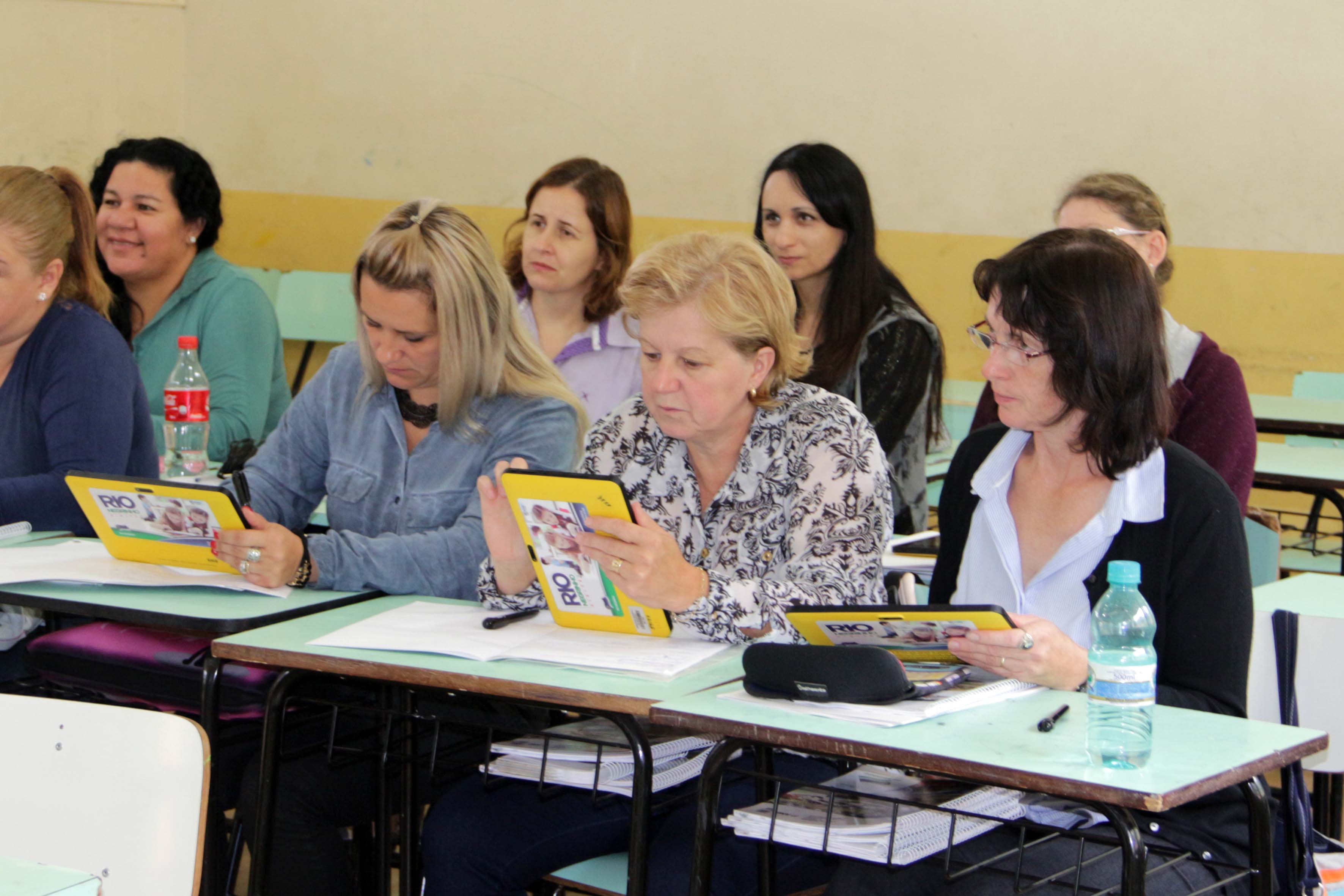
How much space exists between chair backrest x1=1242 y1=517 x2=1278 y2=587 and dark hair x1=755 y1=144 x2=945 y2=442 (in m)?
0.75

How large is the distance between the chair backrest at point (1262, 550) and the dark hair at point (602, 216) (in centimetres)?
168

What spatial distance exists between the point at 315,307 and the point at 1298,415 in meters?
3.88

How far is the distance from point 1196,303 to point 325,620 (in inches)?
163

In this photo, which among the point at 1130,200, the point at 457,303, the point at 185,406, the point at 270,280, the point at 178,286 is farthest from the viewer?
the point at 270,280

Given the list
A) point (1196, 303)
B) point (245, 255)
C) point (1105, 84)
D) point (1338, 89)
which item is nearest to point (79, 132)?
point (245, 255)

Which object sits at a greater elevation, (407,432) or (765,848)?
(407,432)

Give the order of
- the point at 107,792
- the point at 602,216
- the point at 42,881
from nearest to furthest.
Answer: the point at 42,881
the point at 107,792
the point at 602,216

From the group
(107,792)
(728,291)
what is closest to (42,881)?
(107,792)

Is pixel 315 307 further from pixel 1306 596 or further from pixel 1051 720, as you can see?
pixel 1051 720

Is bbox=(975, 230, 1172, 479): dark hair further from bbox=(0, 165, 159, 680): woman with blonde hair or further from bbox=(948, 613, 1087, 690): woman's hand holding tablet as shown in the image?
bbox=(0, 165, 159, 680): woman with blonde hair

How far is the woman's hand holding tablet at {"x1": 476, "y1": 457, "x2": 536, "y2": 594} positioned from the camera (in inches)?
A: 79.5

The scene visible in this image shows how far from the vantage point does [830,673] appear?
5.08 feet

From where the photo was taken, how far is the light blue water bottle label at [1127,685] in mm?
1382

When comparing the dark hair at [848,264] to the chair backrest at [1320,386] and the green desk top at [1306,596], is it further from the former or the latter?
the chair backrest at [1320,386]
